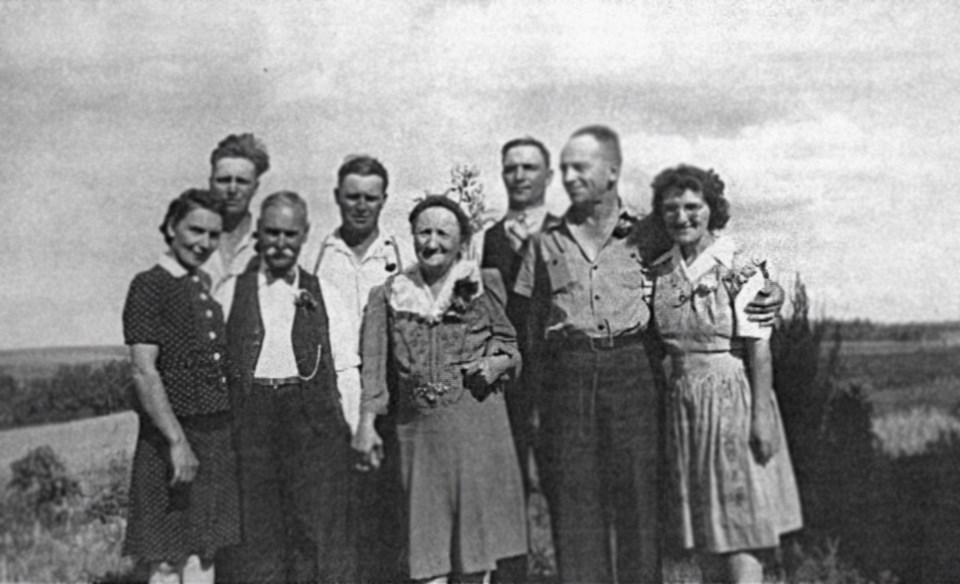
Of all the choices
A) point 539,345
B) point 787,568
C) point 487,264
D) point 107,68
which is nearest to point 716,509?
point 787,568

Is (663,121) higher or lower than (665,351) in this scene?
higher

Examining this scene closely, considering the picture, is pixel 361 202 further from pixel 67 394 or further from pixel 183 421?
pixel 67 394

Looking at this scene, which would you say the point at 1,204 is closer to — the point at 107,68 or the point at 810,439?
the point at 107,68

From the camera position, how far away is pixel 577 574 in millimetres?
4582

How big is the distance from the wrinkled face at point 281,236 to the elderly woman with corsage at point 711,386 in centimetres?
134

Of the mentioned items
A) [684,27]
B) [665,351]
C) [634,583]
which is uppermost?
[684,27]

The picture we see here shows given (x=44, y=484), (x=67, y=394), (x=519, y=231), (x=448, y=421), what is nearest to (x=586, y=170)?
(x=519, y=231)

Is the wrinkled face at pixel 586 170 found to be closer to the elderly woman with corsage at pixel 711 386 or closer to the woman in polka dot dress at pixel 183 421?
the elderly woman with corsage at pixel 711 386

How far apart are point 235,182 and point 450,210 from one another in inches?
32.9

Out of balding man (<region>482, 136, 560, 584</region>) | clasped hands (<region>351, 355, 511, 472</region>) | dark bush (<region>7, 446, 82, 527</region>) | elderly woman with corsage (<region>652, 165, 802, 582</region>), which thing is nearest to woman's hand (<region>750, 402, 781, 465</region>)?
elderly woman with corsage (<region>652, 165, 802, 582</region>)

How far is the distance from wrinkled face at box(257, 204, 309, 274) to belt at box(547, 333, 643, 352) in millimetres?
1068

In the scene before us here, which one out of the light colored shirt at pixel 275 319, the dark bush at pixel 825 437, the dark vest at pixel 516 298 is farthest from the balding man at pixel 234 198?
the dark bush at pixel 825 437

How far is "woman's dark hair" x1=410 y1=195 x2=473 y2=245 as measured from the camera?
4.58 metres

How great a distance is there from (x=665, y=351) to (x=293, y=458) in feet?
4.73
